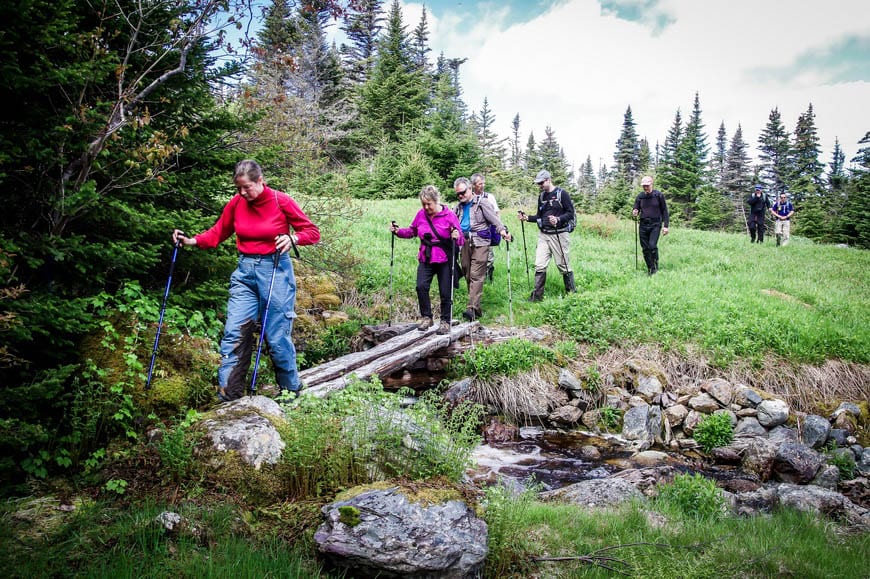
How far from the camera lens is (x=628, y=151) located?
198 ft

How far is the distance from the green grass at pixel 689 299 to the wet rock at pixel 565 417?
2.03 m

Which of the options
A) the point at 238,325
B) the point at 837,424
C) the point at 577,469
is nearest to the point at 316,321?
the point at 238,325

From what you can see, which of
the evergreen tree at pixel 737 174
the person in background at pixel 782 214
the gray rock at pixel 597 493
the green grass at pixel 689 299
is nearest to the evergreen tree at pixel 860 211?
the person in background at pixel 782 214

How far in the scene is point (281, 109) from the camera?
9.45 metres

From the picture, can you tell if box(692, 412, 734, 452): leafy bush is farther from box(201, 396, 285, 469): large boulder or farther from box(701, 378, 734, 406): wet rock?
box(201, 396, 285, 469): large boulder

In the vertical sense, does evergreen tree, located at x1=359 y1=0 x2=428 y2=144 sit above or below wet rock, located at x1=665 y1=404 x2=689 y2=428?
above

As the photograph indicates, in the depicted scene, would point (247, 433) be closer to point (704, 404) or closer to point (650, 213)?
point (704, 404)

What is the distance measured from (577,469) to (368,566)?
16.2ft

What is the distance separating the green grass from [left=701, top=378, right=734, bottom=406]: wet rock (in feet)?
1.87

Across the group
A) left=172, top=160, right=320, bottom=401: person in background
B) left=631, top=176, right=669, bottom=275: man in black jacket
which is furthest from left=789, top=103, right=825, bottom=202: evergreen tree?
left=172, top=160, right=320, bottom=401: person in background

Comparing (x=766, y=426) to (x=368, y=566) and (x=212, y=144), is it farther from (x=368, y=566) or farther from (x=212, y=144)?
(x=212, y=144)

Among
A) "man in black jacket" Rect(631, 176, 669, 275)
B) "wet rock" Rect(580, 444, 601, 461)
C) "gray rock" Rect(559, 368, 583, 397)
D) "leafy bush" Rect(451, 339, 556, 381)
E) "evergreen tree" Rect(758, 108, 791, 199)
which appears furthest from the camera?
"evergreen tree" Rect(758, 108, 791, 199)

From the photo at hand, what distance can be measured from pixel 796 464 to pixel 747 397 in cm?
203

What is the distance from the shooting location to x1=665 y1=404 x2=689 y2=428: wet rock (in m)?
8.65
